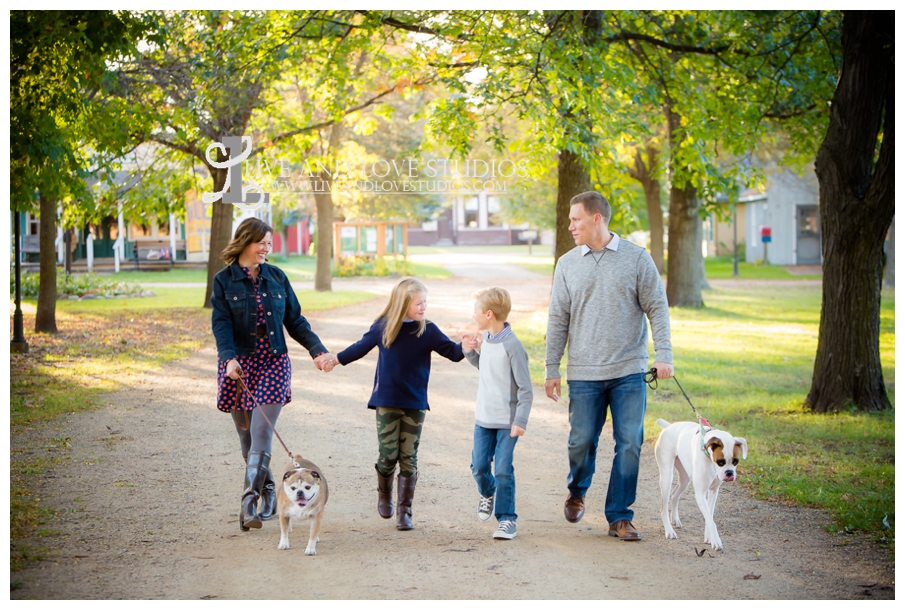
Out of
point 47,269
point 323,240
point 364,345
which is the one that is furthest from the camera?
point 323,240

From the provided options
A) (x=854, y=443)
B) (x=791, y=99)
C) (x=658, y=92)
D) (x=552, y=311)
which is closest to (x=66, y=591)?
(x=552, y=311)

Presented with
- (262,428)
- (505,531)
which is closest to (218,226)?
(262,428)

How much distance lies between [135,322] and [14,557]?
1413 cm

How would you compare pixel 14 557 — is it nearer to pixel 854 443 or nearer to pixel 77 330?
pixel 854 443

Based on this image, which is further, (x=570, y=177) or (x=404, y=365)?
(x=570, y=177)

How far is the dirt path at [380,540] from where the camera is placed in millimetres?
4488

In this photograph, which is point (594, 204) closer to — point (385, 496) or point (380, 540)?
point (385, 496)

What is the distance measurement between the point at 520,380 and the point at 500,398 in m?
0.16

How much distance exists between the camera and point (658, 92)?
41.5ft

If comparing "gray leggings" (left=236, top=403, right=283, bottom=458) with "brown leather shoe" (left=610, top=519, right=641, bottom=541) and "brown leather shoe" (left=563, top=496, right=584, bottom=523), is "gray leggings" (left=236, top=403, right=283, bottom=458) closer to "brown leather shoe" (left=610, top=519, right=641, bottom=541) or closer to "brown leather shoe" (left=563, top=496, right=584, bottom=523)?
"brown leather shoe" (left=563, top=496, right=584, bottom=523)

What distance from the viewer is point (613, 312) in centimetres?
522

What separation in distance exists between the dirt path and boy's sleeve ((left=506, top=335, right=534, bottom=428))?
75 centimetres

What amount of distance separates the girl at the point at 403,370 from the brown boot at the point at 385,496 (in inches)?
4.4

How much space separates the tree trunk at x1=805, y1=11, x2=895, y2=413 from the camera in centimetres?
856
